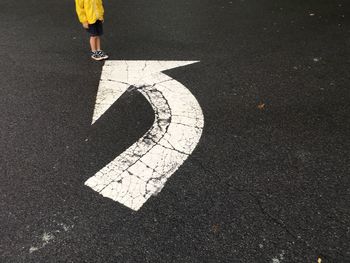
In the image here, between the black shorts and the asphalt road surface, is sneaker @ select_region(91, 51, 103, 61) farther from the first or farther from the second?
the black shorts

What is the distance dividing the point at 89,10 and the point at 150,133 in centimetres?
209

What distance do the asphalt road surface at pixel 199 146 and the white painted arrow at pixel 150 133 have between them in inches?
3.8

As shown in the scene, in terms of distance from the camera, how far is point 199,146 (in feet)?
11.9

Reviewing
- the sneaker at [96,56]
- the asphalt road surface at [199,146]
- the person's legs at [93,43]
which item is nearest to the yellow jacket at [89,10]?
the person's legs at [93,43]

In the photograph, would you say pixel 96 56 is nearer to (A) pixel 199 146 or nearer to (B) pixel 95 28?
(B) pixel 95 28

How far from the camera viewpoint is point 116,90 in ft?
14.9

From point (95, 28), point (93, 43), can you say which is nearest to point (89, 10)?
point (95, 28)

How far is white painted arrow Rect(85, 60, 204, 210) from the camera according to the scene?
3.19m

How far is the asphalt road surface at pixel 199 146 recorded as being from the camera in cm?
273

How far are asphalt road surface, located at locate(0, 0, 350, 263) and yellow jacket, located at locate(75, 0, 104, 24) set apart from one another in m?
0.62

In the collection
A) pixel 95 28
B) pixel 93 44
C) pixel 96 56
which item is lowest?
pixel 96 56

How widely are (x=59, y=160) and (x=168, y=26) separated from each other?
3651 mm

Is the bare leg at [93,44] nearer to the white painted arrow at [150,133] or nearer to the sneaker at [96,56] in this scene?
the sneaker at [96,56]

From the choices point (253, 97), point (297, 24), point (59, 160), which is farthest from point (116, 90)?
point (297, 24)
